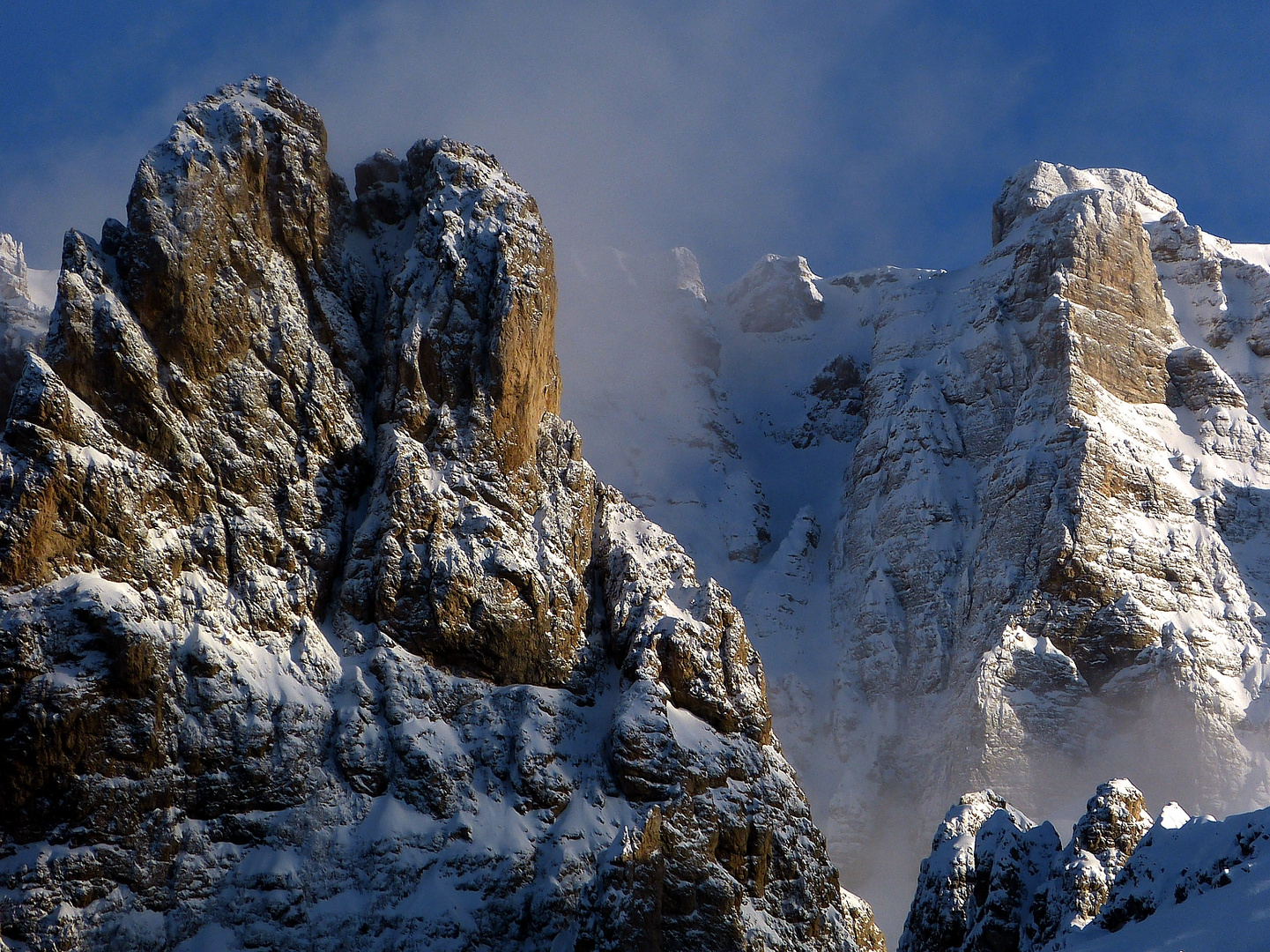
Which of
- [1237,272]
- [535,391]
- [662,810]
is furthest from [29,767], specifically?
[1237,272]

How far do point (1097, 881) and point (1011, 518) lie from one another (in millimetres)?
78107

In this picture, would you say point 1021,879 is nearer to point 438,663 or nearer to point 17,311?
point 438,663

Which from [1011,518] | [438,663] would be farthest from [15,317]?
[1011,518]

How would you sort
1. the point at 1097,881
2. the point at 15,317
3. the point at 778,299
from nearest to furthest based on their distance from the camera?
the point at 1097,881 < the point at 15,317 < the point at 778,299

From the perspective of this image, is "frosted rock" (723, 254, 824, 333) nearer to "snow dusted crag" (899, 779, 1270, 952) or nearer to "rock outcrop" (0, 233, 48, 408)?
"rock outcrop" (0, 233, 48, 408)

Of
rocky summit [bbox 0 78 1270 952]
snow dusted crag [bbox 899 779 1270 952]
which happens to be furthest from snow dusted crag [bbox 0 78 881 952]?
snow dusted crag [bbox 899 779 1270 952]

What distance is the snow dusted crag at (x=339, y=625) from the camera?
66.4 m

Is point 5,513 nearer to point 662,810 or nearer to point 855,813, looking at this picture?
point 662,810

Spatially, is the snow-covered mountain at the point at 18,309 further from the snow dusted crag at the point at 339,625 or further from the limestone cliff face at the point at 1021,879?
the limestone cliff face at the point at 1021,879

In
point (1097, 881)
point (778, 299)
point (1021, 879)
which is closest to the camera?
point (1097, 881)

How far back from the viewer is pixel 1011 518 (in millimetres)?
129125

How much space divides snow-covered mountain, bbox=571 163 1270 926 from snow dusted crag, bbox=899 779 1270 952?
4724 centimetres

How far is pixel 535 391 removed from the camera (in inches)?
3440

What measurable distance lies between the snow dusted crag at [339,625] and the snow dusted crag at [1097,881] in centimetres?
1363
